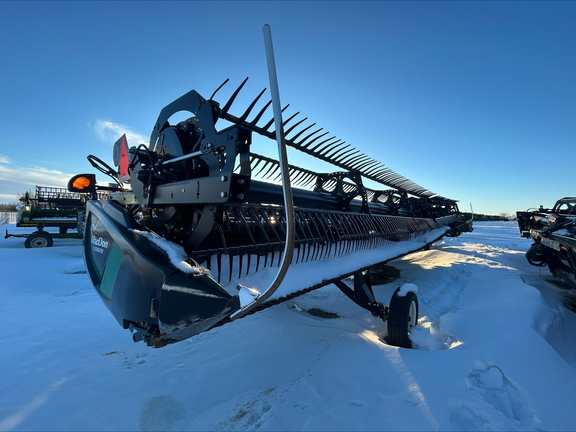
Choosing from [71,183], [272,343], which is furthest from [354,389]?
[71,183]

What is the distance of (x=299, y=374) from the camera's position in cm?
231

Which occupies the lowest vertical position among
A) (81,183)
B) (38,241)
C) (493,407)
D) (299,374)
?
(299,374)

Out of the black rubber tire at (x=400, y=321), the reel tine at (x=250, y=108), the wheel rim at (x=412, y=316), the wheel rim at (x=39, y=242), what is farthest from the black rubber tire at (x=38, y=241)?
the wheel rim at (x=412, y=316)

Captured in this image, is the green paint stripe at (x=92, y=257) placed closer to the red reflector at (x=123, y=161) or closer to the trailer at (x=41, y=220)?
the red reflector at (x=123, y=161)

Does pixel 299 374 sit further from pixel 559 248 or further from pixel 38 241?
pixel 38 241

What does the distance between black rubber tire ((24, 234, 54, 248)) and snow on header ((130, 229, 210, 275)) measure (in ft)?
43.3

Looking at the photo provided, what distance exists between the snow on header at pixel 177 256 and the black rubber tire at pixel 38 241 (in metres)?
13.2

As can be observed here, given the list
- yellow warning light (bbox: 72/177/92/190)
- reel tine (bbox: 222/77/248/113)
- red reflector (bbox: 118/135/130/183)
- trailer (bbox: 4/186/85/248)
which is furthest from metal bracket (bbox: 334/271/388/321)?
trailer (bbox: 4/186/85/248)

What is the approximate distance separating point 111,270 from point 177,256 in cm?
82

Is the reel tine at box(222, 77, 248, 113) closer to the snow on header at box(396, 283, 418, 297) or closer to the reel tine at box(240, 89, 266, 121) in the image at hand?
the reel tine at box(240, 89, 266, 121)

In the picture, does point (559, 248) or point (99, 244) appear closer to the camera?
point (99, 244)

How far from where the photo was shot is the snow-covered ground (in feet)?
5.84

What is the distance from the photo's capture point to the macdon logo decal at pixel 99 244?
84.9 inches

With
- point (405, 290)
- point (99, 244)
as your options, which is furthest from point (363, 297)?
point (99, 244)
